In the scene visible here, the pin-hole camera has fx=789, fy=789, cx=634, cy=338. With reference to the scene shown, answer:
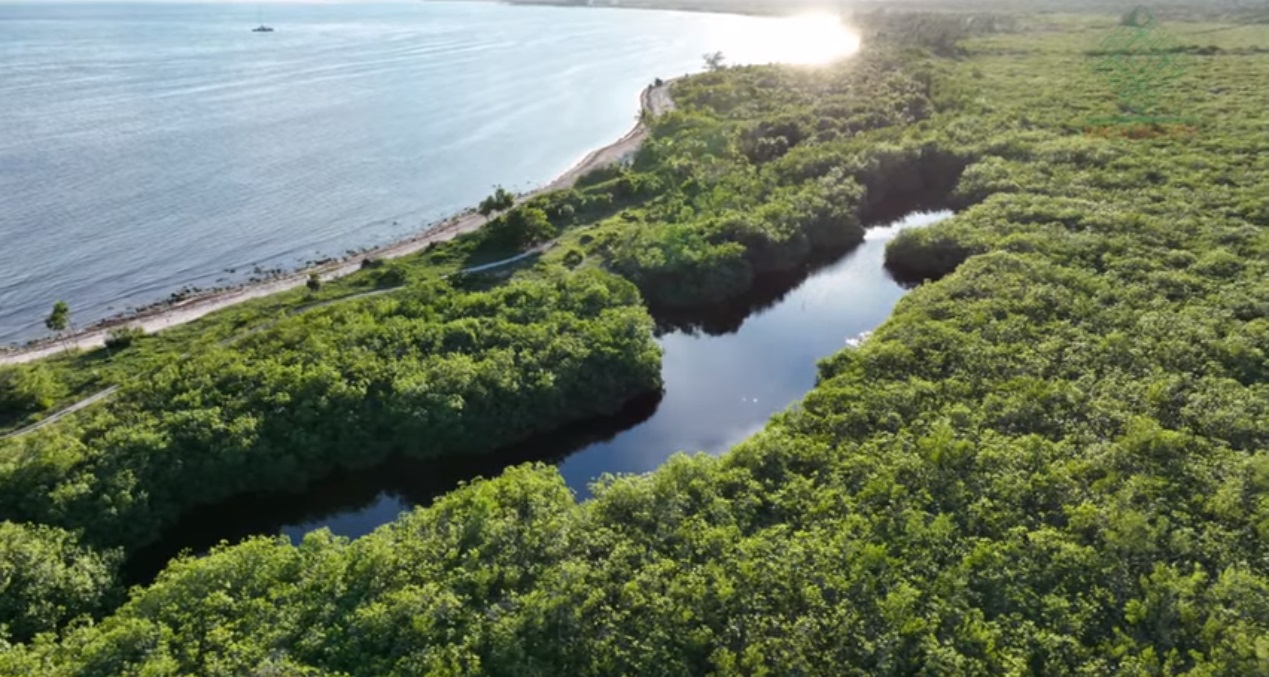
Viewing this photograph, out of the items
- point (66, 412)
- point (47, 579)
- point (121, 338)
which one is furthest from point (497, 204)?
point (47, 579)

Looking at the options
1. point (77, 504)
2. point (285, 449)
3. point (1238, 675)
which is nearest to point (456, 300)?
point (285, 449)

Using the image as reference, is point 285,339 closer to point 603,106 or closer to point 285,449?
point 285,449

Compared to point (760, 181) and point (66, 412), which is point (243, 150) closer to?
point (66, 412)

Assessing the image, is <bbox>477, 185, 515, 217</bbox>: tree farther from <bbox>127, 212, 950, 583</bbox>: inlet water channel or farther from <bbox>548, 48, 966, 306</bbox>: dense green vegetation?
<bbox>127, 212, 950, 583</bbox>: inlet water channel

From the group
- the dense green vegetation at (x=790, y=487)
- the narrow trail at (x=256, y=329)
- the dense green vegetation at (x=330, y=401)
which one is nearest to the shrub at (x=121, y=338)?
the narrow trail at (x=256, y=329)

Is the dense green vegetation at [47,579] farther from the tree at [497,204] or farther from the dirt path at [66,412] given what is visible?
the tree at [497,204]

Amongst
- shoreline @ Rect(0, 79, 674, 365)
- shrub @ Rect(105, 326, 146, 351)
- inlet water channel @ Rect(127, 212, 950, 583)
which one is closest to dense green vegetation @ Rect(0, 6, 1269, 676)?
inlet water channel @ Rect(127, 212, 950, 583)

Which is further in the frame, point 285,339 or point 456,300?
point 456,300
